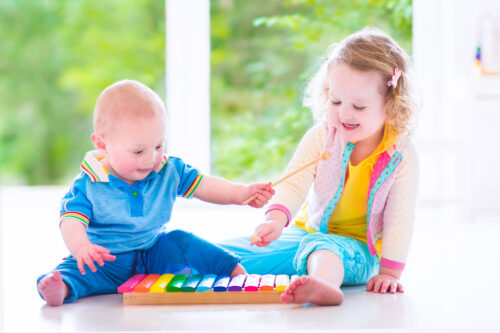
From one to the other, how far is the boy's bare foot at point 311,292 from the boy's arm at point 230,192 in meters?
0.25

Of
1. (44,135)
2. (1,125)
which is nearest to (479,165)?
(44,135)

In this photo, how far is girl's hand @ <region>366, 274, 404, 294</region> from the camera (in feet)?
4.20

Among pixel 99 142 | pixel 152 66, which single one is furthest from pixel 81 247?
pixel 152 66

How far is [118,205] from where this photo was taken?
1.26 meters

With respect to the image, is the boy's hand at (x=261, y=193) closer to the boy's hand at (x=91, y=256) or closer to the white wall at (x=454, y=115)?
the boy's hand at (x=91, y=256)

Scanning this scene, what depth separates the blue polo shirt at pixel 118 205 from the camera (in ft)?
4.08

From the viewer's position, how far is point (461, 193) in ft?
8.98

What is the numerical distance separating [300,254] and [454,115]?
75.8 inches

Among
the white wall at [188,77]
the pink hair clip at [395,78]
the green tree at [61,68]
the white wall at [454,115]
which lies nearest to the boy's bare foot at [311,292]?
the pink hair clip at [395,78]

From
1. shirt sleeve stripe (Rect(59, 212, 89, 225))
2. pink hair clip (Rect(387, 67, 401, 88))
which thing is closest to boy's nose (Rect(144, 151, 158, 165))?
shirt sleeve stripe (Rect(59, 212, 89, 225))

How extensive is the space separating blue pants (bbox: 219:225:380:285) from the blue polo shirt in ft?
0.81

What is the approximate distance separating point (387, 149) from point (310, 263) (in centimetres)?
33

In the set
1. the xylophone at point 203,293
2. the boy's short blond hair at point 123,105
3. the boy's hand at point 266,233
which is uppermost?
the boy's short blond hair at point 123,105

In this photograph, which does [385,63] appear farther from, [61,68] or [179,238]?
[61,68]
